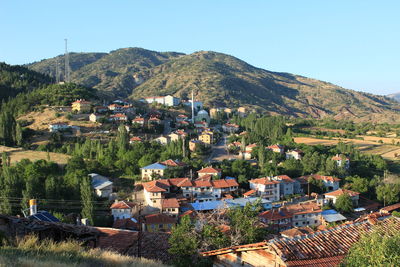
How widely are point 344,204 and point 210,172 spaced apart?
38.5ft

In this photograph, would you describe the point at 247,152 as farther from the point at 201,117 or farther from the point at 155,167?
the point at 201,117

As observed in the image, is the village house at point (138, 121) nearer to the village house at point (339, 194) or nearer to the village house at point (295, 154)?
the village house at point (295, 154)

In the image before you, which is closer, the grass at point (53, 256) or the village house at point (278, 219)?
the grass at point (53, 256)

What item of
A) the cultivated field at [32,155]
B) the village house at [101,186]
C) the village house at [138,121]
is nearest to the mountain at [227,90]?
the village house at [138,121]

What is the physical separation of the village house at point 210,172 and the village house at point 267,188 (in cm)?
321

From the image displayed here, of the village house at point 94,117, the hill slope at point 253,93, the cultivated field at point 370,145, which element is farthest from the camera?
the hill slope at point 253,93

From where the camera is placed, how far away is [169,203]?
91.0ft

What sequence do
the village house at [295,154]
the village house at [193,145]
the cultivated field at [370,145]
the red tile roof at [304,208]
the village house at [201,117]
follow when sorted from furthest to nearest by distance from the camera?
1. the village house at [201,117]
2. the cultivated field at [370,145]
3. the village house at [193,145]
4. the village house at [295,154]
5. the red tile roof at [304,208]

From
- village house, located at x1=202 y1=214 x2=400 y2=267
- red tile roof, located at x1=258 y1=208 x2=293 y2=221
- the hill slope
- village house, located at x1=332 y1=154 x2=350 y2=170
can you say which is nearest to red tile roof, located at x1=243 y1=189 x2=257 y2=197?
red tile roof, located at x1=258 y1=208 x2=293 y2=221

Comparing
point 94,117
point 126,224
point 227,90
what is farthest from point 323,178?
point 227,90

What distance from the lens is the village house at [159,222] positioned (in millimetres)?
23553

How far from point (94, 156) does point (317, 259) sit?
3264 centimetres

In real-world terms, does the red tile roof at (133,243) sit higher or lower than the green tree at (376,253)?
lower

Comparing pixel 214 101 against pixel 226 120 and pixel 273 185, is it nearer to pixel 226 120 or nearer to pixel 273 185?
pixel 226 120
